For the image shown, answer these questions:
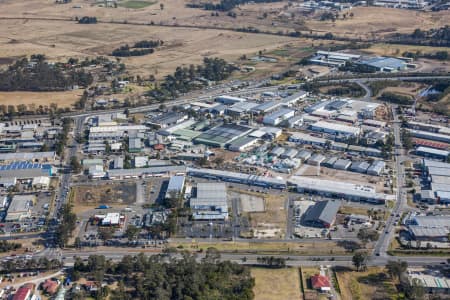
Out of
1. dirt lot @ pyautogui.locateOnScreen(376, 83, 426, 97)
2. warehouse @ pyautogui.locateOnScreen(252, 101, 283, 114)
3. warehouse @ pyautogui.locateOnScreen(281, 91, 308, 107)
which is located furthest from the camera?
dirt lot @ pyautogui.locateOnScreen(376, 83, 426, 97)

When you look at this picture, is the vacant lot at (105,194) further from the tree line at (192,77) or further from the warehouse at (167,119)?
the tree line at (192,77)

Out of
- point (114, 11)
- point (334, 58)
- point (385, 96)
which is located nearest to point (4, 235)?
point (385, 96)

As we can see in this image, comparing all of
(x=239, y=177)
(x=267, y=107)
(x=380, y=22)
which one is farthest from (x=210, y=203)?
(x=380, y=22)

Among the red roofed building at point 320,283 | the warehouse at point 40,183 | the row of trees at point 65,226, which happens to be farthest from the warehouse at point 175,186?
the red roofed building at point 320,283

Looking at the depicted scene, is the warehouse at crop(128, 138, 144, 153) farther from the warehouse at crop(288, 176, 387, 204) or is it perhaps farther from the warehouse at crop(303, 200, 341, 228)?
the warehouse at crop(303, 200, 341, 228)

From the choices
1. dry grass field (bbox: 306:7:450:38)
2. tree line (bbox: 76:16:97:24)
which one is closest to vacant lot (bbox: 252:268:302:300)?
dry grass field (bbox: 306:7:450:38)

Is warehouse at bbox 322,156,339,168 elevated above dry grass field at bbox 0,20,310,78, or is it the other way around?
dry grass field at bbox 0,20,310,78

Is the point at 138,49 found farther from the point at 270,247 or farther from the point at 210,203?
the point at 270,247

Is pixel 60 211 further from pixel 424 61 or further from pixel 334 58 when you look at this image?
pixel 424 61
